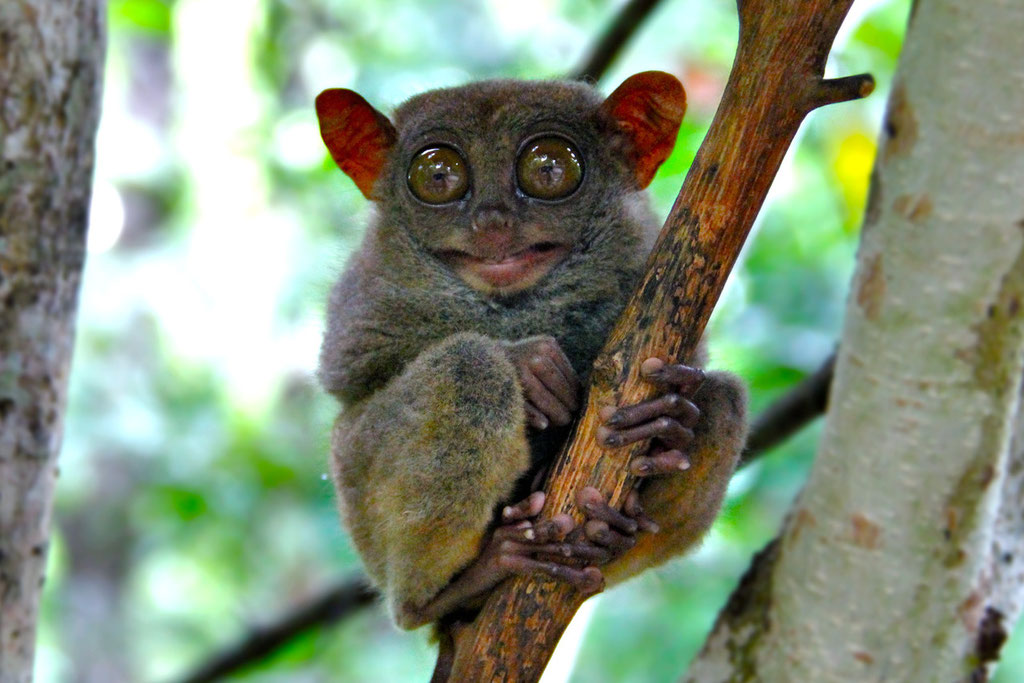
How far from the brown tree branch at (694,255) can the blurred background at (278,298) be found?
2.82 ft

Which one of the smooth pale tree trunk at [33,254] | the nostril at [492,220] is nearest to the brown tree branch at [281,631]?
the smooth pale tree trunk at [33,254]

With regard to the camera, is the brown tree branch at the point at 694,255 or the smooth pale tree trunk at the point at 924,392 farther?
the brown tree branch at the point at 694,255

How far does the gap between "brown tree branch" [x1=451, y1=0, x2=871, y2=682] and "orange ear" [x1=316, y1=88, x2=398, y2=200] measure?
→ 39.3 inches

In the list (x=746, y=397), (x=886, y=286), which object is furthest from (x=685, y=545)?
(x=886, y=286)

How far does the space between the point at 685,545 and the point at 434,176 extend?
3.46 feet

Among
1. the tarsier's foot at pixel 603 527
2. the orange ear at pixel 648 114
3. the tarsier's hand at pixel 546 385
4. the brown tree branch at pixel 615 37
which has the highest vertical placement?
the brown tree branch at pixel 615 37

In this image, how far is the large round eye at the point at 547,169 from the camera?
8.48ft

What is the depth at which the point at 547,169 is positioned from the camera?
8.53ft

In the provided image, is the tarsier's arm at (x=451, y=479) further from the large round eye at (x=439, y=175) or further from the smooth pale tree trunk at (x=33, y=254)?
the smooth pale tree trunk at (x=33, y=254)

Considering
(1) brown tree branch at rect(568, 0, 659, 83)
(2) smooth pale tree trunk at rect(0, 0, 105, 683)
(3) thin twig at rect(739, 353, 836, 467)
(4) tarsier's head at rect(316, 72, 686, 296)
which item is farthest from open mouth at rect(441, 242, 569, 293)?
(1) brown tree branch at rect(568, 0, 659, 83)

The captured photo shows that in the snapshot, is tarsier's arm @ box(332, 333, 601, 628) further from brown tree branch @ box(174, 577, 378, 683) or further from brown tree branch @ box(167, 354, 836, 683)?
brown tree branch @ box(174, 577, 378, 683)

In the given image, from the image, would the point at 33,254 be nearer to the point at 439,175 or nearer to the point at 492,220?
the point at 439,175

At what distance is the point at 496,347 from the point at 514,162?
49cm

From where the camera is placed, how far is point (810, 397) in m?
3.55
